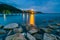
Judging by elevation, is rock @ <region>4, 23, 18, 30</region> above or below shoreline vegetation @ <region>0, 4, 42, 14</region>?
below

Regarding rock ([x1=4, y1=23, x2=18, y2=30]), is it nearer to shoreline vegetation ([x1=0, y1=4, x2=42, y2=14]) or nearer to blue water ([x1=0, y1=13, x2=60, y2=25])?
blue water ([x1=0, y1=13, x2=60, y2=25])

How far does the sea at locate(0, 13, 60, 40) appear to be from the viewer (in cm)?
221

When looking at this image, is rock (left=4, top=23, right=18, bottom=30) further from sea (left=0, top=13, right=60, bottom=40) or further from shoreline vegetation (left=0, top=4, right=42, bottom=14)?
shoreline vegetation (left=0, top=4, right=42, bottom=14)

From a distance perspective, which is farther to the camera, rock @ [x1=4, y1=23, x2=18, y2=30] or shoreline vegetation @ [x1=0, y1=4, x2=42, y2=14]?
rock @ [x1=4, y1=23, x2=18, y2=30]

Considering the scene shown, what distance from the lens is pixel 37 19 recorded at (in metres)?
2.27

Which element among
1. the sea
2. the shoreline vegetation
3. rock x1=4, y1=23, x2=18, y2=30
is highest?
the shoreline vegetation

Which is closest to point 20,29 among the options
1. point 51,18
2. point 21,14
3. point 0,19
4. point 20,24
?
point 20,24

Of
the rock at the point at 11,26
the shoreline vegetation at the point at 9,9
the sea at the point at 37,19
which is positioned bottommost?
the rock at the point at 11,26

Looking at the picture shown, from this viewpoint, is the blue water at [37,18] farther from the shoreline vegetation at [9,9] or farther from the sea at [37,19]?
the shoreline vegetation at [9,9]

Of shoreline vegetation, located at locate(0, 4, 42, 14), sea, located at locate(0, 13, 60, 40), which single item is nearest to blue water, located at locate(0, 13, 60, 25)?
sea, located at locate(0, 13, 60, 40)

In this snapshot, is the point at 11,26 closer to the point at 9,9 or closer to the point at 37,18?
the point at 9,9

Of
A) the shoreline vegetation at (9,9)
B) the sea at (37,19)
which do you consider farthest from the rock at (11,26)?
the shoreline vegetation at (9,9)

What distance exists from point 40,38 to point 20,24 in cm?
64

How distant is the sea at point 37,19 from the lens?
7.24ft
